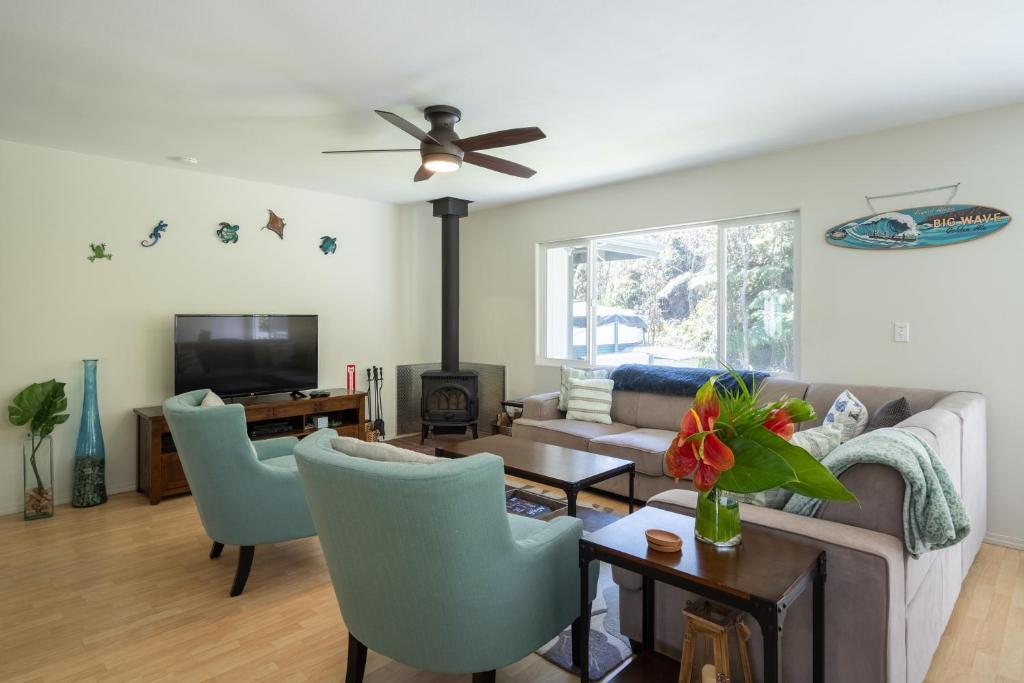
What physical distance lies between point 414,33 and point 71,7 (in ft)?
4.23

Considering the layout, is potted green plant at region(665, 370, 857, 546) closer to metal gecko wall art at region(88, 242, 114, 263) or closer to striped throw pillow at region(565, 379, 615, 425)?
striped throw pillow at region(565, 379, 615, 425)

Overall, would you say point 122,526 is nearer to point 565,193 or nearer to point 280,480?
point 280,480

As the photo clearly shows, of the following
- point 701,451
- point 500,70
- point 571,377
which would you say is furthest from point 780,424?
point 571,377

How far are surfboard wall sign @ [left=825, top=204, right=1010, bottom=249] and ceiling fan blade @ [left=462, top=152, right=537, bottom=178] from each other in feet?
6.87

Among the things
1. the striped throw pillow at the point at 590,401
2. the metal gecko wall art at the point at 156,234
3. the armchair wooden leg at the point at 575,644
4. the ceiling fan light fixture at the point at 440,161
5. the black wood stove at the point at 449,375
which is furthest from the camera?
the black wood stove at the point at 449,375

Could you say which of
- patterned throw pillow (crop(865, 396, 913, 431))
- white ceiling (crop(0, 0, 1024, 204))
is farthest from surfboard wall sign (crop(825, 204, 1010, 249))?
patterned throw pillow (crop(865, 396, 913, 431))

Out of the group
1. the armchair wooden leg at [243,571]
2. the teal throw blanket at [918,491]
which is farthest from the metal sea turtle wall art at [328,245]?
the teal throw blanket at [918,491]

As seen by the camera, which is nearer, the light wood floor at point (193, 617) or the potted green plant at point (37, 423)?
the light wood floor at point (193, 617)

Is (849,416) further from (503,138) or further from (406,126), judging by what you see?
(406,126)

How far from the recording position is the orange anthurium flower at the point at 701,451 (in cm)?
147

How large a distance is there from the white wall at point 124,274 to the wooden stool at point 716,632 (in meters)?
4.33

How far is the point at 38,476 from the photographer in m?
3.78

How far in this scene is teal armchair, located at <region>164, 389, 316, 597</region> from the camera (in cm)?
259

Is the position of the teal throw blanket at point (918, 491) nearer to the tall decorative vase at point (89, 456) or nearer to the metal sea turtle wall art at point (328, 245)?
the tall decorative vase at point (89, 456)
